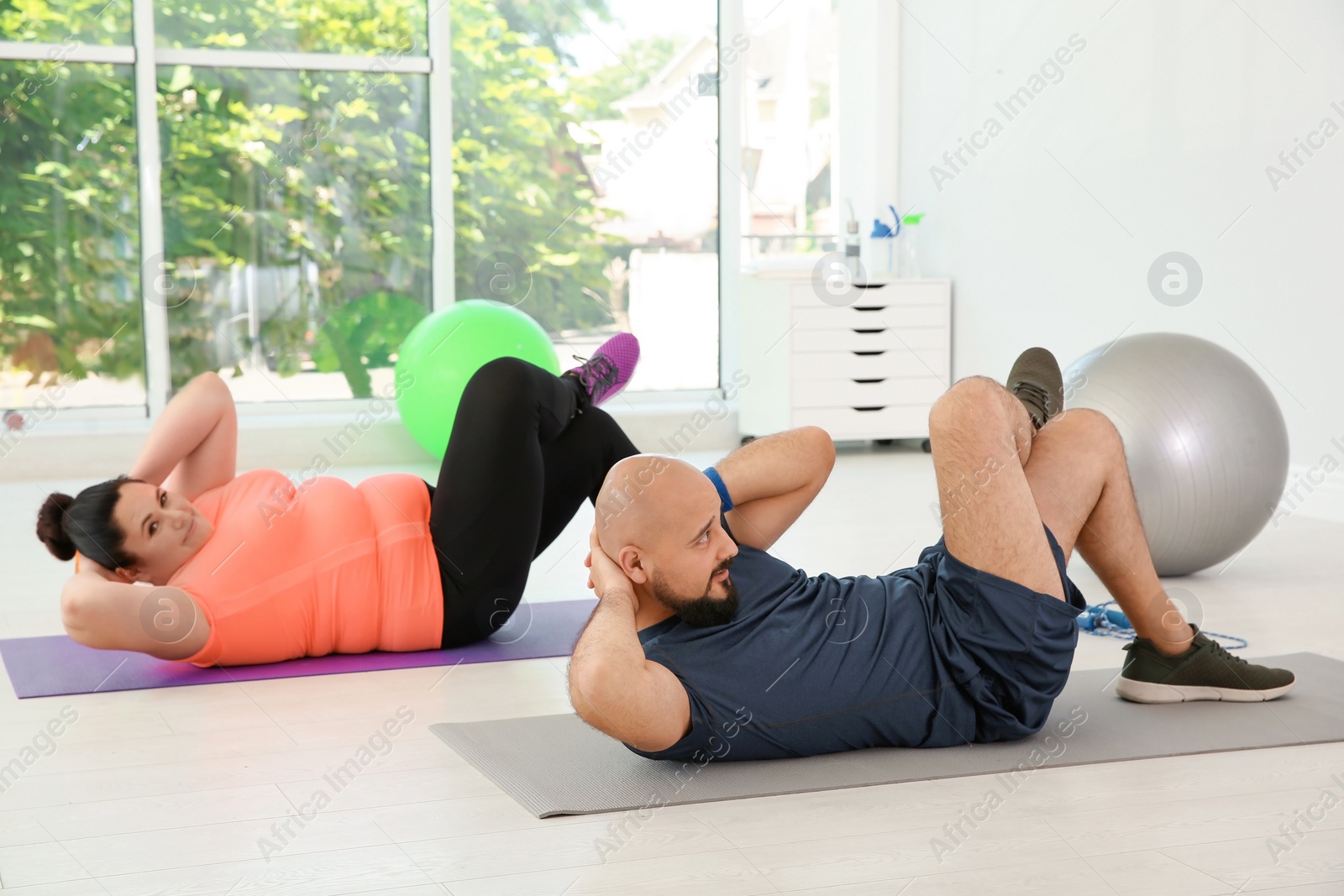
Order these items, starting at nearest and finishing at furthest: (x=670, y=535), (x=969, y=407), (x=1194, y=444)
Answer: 1. (x=670, y=535)
2. (x=969, y=407)
3. (x=1194, y=444)

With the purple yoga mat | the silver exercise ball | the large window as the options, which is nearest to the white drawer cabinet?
the large window

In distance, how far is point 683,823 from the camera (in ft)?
5.31

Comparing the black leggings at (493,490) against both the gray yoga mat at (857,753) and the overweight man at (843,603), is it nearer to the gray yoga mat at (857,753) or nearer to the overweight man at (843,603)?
the gray yoga mat at (857,753)

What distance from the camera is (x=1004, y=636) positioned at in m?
1.70

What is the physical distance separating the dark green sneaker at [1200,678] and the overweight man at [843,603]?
226 millimetres

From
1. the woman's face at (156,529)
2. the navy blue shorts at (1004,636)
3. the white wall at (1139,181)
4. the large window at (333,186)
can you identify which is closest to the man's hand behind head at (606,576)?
the navy blue shorts at (1004,636)

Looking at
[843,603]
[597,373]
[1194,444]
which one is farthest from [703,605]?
[1194,444]

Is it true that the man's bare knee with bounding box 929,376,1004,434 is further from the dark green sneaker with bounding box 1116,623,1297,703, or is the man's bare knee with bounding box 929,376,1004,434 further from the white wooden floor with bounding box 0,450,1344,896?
the dark green sneaker with bounding box 1116,623,1297,703

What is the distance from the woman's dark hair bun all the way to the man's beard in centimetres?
105

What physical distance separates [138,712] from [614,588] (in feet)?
3.04

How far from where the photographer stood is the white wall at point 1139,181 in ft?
12.0

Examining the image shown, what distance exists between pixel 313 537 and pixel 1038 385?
120cm

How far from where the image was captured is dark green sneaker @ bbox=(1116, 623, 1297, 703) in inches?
81.0

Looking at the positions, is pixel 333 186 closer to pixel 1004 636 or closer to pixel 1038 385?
pixel 1038 385
